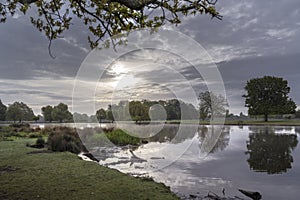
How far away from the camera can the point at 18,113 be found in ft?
213

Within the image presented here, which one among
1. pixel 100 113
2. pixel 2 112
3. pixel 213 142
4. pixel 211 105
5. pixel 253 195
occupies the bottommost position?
pixel 253 195

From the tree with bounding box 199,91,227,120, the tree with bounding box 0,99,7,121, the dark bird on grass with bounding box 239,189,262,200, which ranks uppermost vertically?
the tree with bounding box 199,91,227,120

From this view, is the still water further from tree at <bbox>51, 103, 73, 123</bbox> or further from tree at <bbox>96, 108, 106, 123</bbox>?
tree at <bbox>51, 103, 73, 123</bbox>

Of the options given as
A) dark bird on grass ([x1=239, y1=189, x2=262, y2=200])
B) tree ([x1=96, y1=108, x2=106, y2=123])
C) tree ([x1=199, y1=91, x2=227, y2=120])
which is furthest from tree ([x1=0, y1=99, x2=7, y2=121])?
dark bird on grass ([x1=239, y1=189, x2=262, y2=200])

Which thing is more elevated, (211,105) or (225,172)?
(211,105)

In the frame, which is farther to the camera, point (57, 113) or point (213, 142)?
point (57, 113)

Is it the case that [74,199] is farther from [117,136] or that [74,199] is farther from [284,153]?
[117,136]

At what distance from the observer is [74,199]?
184 inches

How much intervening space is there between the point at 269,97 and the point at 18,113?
191 ft

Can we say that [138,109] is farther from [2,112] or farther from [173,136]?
[2,112]

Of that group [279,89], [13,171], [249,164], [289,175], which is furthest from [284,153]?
[279,89]

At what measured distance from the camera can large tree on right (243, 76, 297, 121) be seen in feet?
167

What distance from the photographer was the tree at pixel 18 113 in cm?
6366

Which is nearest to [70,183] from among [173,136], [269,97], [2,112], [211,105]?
[173,136]
